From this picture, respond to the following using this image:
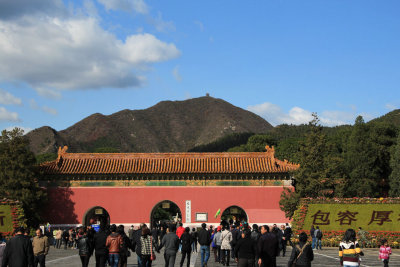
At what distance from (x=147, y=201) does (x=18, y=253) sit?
2861 cm

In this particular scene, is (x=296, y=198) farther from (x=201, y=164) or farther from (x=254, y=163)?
(x=201, y=164)

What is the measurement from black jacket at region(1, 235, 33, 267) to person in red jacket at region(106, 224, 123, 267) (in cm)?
275

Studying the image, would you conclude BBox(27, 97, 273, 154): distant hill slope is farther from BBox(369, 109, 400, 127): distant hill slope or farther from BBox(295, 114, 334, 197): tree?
BBox(295, 114, 334, 197): tree

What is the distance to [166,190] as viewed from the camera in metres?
40.4

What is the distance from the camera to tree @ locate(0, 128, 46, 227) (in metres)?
36.3

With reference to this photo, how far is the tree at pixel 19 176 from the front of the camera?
36312 mm

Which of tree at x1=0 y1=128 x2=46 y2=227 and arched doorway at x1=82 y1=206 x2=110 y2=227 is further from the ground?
tree at x1=0 y1=128 x2=46 y2=227

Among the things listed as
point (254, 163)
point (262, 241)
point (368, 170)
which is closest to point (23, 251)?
point (262, 241)

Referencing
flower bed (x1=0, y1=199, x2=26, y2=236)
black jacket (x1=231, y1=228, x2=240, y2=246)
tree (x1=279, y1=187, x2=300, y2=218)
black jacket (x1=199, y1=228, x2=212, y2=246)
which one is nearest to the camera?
black jacket (x1=199, y1=228, x2=212, y2=246)

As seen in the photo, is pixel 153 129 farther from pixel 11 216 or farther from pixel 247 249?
pixel 247 249

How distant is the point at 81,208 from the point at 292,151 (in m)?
35.3

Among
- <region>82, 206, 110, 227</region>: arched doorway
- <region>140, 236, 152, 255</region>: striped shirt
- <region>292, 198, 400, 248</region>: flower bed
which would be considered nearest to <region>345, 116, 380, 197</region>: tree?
<region>292, 198, 400, 248</region>: flower bed

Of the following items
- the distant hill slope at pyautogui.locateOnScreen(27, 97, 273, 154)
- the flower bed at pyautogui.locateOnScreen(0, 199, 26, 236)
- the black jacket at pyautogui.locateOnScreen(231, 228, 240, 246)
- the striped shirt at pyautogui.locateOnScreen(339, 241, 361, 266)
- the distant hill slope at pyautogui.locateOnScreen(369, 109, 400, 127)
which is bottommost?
the striped shirt at pyautogui.locateOnScreen(339, 241, 361, 266)

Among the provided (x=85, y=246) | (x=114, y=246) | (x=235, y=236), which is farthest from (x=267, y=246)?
(x=235, y=236)
